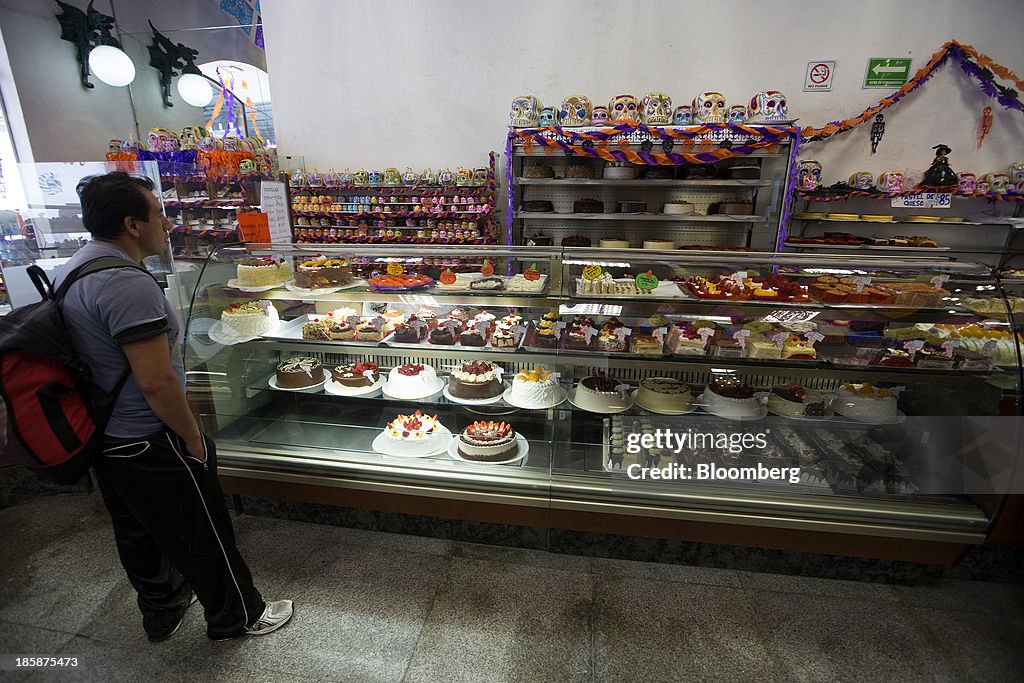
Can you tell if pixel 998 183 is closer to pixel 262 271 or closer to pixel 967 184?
pixel 967 184

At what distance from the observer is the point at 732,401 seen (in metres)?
2.86

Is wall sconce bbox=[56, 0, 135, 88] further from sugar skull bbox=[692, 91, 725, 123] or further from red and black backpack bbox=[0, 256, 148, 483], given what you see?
sugar skull bbox=[692, 91, 725, 123]

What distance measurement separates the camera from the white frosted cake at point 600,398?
115 inches

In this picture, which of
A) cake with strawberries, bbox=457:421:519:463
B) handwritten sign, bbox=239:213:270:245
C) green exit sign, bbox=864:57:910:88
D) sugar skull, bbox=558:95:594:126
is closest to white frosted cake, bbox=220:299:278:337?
handwritten sign, bbox=239:213:270:245

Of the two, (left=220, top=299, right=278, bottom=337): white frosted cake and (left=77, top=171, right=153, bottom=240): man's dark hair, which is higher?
(left=77, top=171, right=153, bottom=240): man's dark hair

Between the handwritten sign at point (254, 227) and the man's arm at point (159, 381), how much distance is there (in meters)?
1.91

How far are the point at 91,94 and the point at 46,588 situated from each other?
7981mm

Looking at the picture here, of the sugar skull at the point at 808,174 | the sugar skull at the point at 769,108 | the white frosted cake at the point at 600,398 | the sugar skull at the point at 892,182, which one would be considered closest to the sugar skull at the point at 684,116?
the sugar skull at the point at 769,108

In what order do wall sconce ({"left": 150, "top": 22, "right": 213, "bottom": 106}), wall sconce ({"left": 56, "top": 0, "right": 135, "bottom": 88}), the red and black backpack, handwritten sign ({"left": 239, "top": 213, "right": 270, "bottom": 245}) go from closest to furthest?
the red and black backpack → handwritten sign ({"left": 239, "top": 213, "right": 270, "bottom": 245}) → wall sconce ({"left": 56, "top": 0, "right": 135, "bottom": 88}) → wall sconce ({"left": 150, "top": 22, "right": 213, "bottom": 106})

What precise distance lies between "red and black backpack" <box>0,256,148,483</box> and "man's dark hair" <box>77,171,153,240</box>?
5.7 inches

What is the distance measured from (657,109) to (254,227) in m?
4.47

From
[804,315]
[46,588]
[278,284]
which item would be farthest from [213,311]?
[804,315]

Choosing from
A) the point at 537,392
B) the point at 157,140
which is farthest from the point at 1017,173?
the point at 157,140

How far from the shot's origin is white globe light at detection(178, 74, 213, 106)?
6457 millimetres
